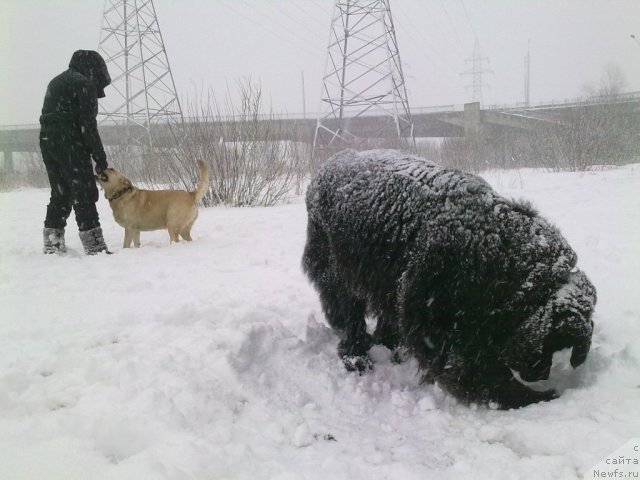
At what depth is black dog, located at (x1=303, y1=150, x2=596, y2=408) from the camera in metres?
1.78

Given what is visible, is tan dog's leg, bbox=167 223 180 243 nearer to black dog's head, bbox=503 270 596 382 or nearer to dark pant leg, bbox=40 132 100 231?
dark pant leg, bbox=40 132 100 231

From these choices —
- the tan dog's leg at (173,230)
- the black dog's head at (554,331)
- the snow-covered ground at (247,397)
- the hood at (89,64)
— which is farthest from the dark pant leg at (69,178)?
the black dog's head at (554,331)

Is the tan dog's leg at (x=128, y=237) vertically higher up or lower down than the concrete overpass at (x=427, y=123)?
lower down

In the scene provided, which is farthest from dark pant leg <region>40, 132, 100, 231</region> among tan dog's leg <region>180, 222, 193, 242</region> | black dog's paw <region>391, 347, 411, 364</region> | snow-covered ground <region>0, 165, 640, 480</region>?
black dog's paw <region>391, 347, 411, 364</region>

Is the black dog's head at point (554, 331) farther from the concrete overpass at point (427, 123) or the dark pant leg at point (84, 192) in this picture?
the dark pant leg at point (84, 192)

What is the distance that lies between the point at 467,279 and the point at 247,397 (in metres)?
1.15

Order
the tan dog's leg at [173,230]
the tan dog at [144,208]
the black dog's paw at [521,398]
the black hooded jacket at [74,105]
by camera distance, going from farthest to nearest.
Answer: the tan dog's leg at [173,230] < the tan dog at [144,208] < the black hooded jacket at [74,105] < the black dog's paw at [521,398]

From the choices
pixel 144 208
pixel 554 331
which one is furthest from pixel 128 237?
pixel 554 331

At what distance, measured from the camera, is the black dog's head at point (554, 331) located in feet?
5.70

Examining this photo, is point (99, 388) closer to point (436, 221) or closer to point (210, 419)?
point (210, 419)

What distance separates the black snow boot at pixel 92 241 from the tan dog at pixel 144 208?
48cm

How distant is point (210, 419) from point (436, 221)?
131cm

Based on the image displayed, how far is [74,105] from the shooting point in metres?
4.53

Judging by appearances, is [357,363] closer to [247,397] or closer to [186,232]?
[247,397]
